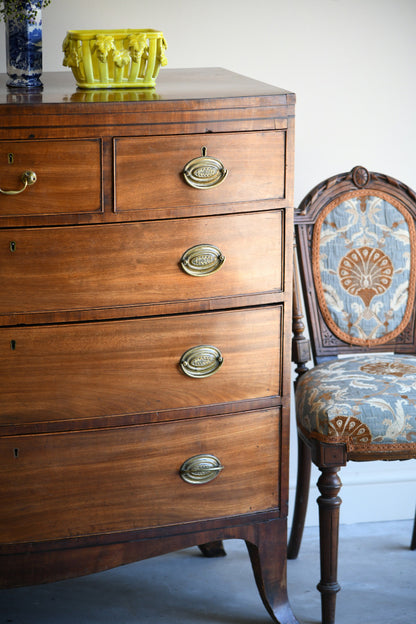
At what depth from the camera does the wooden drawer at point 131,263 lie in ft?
5.66

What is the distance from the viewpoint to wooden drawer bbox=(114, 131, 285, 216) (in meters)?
1.73

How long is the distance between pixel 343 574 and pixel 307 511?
12.8 inches

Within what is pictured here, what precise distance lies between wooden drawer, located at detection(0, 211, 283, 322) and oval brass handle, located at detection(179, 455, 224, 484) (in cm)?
37

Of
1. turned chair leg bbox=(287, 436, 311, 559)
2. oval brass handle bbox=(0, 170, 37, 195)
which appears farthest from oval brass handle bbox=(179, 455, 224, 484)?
oval brass handle bbox=(0, 170, 37, 195)

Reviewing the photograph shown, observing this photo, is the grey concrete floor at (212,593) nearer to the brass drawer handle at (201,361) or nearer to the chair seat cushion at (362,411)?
the chair seat cushion at (362,411)

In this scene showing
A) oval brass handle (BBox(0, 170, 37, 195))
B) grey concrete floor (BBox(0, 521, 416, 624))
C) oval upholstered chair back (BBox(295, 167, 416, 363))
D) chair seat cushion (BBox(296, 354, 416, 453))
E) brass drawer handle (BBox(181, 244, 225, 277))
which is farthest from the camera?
oval upholstered chair back (BBox(295, 167, 416, 363))

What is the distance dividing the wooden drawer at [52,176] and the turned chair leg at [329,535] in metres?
0.86

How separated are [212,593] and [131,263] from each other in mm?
1017

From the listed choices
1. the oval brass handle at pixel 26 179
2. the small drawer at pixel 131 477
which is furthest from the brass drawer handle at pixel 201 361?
the oval brass handle at pixel 26 179

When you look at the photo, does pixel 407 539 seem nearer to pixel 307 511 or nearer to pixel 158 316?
pixel 307 511

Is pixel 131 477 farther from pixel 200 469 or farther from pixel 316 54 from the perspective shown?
pixel 316 54

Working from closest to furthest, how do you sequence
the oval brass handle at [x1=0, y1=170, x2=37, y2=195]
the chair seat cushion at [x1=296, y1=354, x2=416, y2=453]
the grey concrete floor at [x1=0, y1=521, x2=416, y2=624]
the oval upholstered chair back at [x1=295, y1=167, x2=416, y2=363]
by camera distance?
the oval brass handle at [x1=0, y1=170, x2=37, y2=195] → the chair seat cushion at [x1=296, y1=354, x2=416, y2=453] → the grey concrete floor at [x1=0, y1=521, x2=416, y2=624] → the oval upholstered chair back at [x1=295, y1=167, x2=416, y2=363]

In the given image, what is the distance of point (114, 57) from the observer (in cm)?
186

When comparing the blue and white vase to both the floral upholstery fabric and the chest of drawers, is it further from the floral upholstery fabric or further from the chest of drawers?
the floral upholstery fabric
